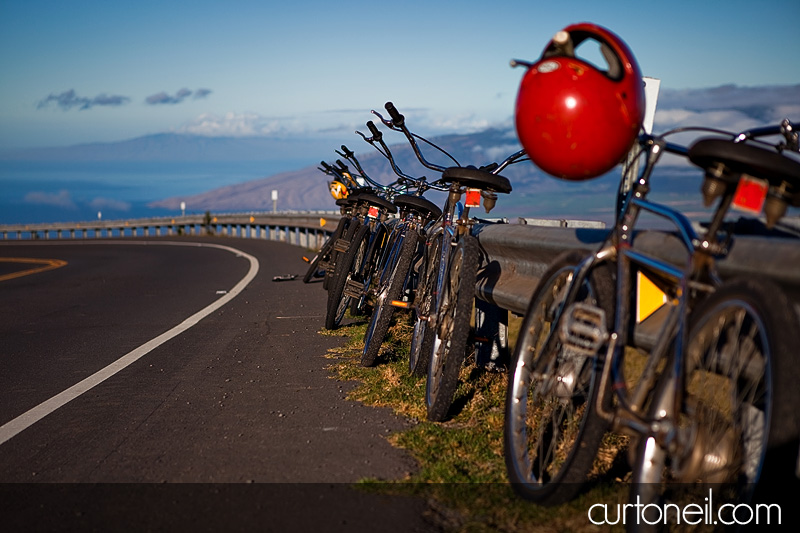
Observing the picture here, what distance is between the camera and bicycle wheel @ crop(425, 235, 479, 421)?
518 cm

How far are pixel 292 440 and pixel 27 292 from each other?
11.2 m

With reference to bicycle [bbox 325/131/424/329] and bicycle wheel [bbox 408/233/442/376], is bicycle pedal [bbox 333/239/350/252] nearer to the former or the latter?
bicycle [bbox 325/131/424/329]

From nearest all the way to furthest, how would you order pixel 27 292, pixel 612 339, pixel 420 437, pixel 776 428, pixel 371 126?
1. pixel 776 428
2. pixel 612 339
3. pixel 420 437
4. pixel 371 126
5. pixel 27 292

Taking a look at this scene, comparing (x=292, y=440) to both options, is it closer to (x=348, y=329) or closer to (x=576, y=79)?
(x=576, y=79)

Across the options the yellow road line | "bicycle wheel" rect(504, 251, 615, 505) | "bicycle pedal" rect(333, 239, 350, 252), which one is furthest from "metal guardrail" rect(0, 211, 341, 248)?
"bicycle wheel" rect(504, 251, 615, 505)

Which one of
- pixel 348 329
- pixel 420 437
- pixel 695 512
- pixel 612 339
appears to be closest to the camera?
pixel 695 512

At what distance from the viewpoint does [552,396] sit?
4285mm

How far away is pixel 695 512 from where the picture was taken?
10.7ft

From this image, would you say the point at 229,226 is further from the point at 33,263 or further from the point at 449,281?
the point at 449,281

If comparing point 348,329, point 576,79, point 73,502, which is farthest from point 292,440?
point 348,329

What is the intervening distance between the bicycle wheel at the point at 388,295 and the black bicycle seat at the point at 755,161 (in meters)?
3.72

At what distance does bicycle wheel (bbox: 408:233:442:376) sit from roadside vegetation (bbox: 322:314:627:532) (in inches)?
6.1

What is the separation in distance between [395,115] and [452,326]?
68.5 inches

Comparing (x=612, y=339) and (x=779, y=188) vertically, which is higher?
(x=779, y=188)
